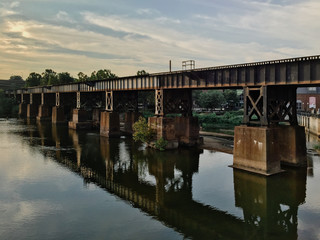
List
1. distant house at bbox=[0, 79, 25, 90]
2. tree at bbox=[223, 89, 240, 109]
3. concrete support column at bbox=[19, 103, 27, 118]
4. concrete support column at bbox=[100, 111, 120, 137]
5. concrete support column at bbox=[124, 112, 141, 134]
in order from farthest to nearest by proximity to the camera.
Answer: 1. distant house at bbox=[0, 79, 25, 90]
2. tree at bbox=[223, 89, 240, 109]
3. concrete support column at bbox=[19, 103, 27, 118]
4. concrete support column at bbox=[124, 112, 141, 134]
5. concrete support column at bbox=[100, 111, 120, 137]

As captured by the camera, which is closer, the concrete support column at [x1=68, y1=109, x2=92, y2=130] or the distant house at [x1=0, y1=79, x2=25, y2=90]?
the concrete support column at [x1=68, y1=109, x2=92, y2=130]

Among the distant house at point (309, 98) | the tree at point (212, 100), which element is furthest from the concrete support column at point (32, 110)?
the distant house at point (309, 98)

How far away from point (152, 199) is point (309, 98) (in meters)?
81.9

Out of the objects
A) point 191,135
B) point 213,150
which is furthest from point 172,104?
point 213,150

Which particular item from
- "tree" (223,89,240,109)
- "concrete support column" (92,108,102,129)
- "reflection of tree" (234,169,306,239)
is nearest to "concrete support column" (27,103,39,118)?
"concrete support column" (92,108,102,129)

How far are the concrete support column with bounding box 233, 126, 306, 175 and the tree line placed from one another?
9383 centimetres

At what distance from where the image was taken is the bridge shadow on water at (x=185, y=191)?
14.0 meters

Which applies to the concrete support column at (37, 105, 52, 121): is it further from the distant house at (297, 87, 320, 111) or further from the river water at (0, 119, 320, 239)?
the distant house at (297, 87, 320, 111)

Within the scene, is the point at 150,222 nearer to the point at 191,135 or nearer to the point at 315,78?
the point at 315,78

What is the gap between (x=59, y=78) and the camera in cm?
12794

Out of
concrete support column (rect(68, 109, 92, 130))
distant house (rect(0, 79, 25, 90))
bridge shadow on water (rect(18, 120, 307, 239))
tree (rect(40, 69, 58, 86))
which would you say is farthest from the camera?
distant house (rect(0, 79, 25, 90))

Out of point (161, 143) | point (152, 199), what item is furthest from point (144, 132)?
point (152, 199)

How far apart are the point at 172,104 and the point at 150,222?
78.1 feet

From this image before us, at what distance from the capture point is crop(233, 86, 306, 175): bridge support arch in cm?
2252
